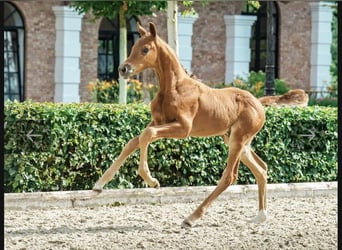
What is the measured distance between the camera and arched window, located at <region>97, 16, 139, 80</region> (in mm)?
24031

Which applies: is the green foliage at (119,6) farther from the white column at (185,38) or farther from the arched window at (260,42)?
the arched window at (260,42)

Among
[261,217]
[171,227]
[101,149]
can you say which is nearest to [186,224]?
[171,227]

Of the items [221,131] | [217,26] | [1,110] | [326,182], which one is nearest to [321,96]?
[217,26]

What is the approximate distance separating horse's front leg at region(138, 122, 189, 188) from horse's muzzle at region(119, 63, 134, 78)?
46 centimetres

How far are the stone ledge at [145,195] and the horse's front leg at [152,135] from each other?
82.6 inches

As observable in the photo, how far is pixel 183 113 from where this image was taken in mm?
9086

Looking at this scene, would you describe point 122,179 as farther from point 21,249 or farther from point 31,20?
point 31,20

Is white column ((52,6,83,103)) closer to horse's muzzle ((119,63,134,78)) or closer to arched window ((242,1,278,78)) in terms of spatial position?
arched window ((242,1,278,78))

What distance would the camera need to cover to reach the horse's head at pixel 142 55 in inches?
344

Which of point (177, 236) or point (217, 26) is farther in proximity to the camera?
point (217, 26)

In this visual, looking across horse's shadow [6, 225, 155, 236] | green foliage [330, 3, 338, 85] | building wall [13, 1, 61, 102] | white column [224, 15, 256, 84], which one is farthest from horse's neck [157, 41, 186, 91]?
green foliage [330, 3, 338, 85]

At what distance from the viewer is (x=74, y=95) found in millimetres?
22828

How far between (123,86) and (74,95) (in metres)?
5.14

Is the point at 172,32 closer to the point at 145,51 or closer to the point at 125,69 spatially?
the point at 145,51
